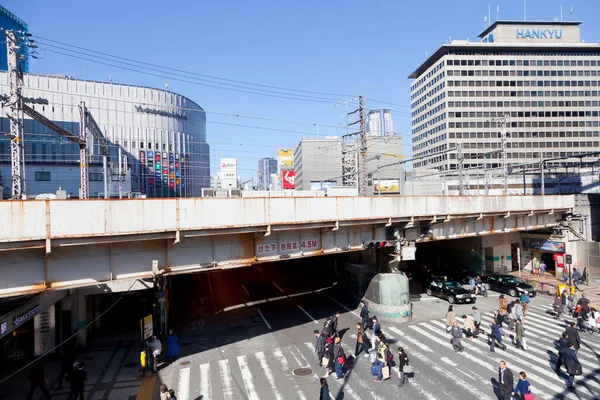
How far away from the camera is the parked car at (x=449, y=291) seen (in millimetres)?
25203

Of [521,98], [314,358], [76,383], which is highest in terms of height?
[521,98]

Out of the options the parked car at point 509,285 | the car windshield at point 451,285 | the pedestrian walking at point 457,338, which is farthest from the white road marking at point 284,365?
the parked car at point 509,285

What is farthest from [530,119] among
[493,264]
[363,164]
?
[363,164]

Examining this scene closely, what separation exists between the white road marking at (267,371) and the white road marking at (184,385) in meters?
2.96

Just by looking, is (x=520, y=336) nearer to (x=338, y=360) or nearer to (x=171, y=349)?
(x=338, y=360)

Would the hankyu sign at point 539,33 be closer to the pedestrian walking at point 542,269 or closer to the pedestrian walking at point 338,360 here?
the pedestrian walking at point 542,269

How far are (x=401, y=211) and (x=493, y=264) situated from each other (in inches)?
778

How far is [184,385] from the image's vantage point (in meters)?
13.9

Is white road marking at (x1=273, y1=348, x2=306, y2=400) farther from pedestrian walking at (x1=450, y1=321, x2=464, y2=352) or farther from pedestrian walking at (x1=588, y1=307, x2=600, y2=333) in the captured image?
pedestrian walking at (x1=588, y1=307, x2=600, y2=333)

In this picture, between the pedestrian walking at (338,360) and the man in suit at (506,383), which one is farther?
the pedestrian walking at (338,360)

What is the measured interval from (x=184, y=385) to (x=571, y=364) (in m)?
13.8

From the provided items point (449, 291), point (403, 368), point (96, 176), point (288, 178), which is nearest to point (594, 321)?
point (449, 291)

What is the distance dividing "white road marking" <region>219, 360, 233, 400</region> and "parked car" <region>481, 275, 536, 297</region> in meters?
21.4

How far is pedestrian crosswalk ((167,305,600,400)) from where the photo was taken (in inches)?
509
